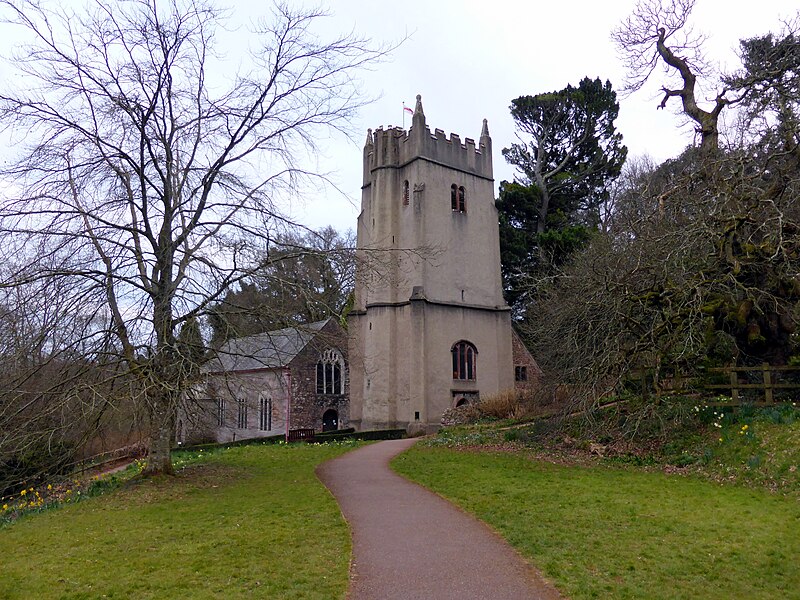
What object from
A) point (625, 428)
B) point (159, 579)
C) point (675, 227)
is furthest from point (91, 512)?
point (675, 227)

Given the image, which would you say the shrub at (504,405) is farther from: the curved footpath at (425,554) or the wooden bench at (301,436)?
the curved footpath at (425,554)

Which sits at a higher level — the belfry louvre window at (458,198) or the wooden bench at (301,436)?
the belfry louvre window at (458,198)

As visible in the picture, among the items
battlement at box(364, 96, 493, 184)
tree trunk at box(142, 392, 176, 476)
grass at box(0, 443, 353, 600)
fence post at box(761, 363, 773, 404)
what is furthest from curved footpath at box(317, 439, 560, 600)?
battlement at box(364, 96, 493, 184)

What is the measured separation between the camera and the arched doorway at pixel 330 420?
32250 mm

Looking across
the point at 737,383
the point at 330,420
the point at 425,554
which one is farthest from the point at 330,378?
the point at 425,554

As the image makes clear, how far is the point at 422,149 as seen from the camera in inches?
1115

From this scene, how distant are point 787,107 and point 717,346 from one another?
19.2 ft

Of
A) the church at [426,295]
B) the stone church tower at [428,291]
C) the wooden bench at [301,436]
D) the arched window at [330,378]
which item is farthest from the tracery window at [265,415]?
the wooden bench at [301,436]

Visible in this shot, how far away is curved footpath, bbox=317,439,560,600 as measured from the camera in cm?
598

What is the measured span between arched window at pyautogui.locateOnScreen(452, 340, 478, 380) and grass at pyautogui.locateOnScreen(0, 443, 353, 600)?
1614cm

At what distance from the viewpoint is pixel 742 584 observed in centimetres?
594

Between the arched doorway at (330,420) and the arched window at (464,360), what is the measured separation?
8.06 m

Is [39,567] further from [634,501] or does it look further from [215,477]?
[634,501]

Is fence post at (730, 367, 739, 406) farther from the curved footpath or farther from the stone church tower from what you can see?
the stone church tower
